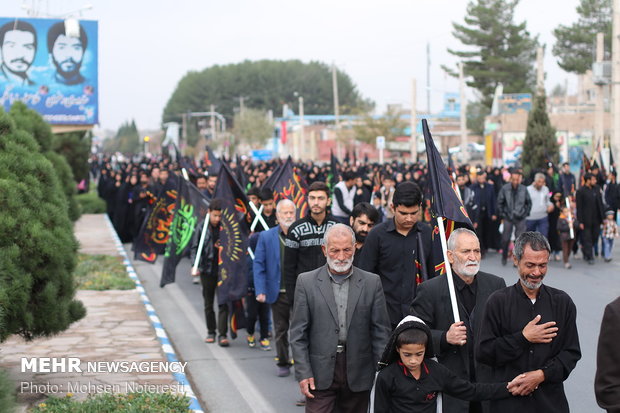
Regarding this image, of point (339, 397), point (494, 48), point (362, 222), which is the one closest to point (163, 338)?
point (362, 222)

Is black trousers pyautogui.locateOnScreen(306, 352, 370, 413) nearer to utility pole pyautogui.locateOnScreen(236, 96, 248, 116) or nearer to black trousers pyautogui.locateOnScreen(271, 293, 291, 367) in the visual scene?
black trousers pyautogui.locateOnScreen(271, 293, 291, 367)

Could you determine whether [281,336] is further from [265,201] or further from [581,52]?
[581,52]

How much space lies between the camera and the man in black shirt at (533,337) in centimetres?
471

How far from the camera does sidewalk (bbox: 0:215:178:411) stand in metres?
8.25

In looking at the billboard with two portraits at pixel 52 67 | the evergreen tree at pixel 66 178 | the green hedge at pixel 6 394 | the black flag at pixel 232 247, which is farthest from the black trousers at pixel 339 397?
the billboard with two portraits at pixel 52 67

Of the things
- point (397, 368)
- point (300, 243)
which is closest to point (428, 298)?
point (397, 368)

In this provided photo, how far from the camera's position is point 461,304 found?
5406 millimetres

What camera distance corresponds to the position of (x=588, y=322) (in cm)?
1108

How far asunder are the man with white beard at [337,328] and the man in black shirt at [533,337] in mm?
938

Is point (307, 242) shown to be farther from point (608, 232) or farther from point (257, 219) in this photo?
point (608, 232)

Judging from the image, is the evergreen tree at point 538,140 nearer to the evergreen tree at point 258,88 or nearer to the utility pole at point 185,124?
the utility pole at point 185,124

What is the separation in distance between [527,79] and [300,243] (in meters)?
61.1

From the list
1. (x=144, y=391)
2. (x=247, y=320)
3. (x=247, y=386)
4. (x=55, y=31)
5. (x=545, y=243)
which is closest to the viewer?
(x=545, y=243)

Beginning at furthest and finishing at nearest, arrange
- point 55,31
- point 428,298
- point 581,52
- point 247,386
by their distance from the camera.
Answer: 1. point 581,52
2. point 55,31
3. point 247,386
4. point 428,298
